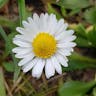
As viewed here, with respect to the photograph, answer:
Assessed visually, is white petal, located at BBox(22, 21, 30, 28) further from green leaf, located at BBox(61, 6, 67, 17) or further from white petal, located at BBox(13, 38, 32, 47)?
green leaf, located at BBox(61, 6, 67, 17)

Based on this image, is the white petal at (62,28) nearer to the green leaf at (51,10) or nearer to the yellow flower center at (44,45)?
the yellow flower center at (44,45)

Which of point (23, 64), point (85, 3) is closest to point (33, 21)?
point (23, 64)

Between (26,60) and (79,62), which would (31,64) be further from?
(79,62)

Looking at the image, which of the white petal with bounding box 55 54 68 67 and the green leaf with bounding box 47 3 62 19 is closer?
the white petal with bounding box 55 54 68 67

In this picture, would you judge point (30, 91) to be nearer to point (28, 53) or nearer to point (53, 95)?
point (53, 95)

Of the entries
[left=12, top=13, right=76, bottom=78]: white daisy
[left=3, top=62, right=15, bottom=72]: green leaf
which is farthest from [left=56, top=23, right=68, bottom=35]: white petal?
[left=3, top=62, right=15, bottom=72]: green leaf

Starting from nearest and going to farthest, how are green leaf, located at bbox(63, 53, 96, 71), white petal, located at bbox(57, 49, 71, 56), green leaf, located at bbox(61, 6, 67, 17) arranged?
1. white petal, located at bbox(57, 49, 71, 56)
2. green leaf, located at bbox(63, 53, 96, 71)
3. green leaf, located at bbox(61, 6, 67, 17)

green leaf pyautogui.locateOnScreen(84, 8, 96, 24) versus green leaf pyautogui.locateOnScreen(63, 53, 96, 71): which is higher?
green leaf pyautogui.locateOnScreen(84, 8, 96, 24)
